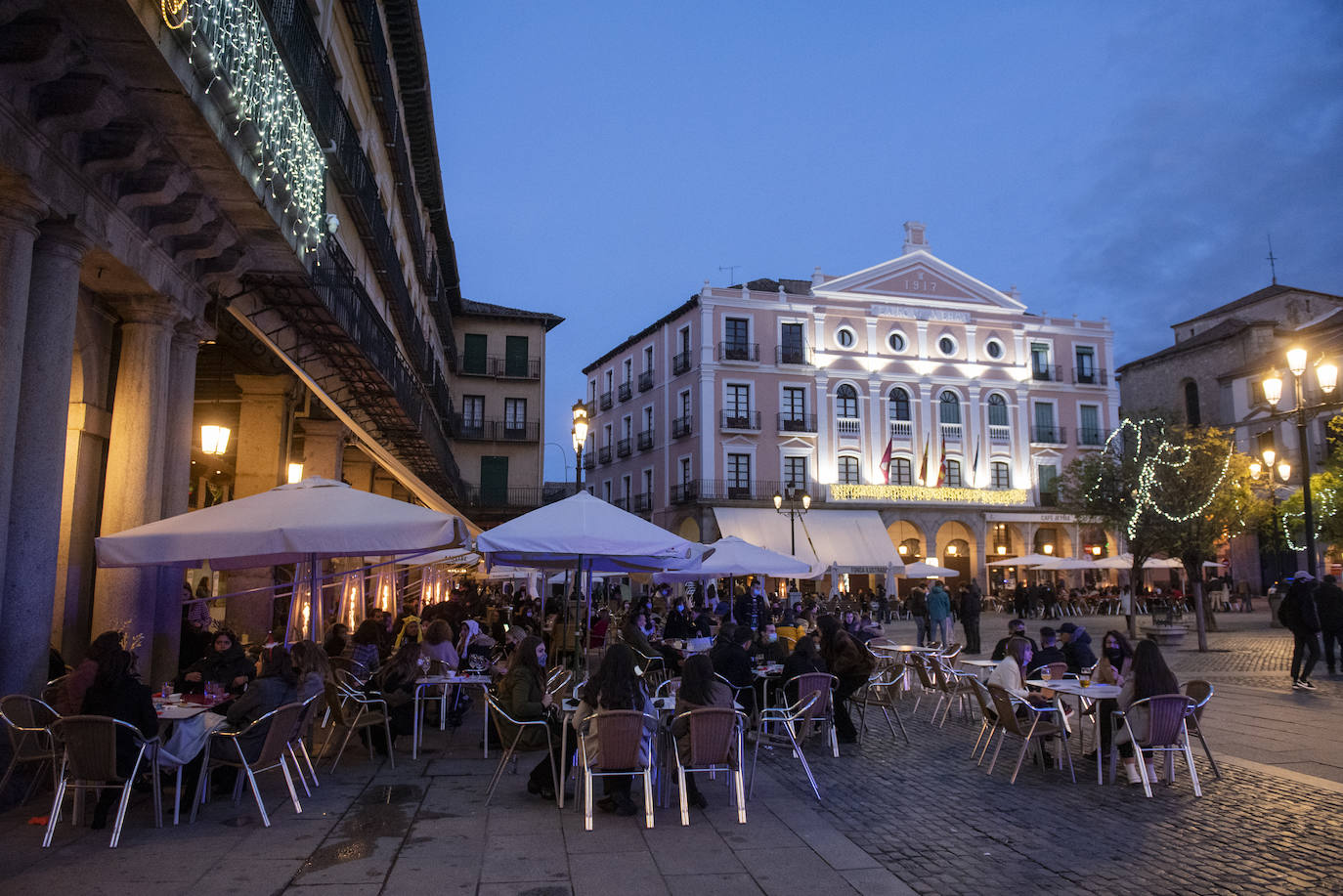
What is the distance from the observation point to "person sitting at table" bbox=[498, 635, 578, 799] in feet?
22.7

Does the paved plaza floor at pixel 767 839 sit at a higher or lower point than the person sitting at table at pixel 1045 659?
lower

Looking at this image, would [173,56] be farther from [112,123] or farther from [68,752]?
[68,752]

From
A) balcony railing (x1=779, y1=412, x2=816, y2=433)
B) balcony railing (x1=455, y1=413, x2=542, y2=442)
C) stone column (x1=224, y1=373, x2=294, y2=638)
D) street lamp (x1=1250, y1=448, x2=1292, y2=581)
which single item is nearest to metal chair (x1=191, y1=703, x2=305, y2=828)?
stone column (x1=224, y1=373, x2=294, y2=638)

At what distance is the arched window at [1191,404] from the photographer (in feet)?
150

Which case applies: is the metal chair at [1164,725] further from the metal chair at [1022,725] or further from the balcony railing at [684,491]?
the balcony railing at [684,491]

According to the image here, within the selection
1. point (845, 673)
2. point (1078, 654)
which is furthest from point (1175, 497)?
point (845, 673)

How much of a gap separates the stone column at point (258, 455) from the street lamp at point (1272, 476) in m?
17.0

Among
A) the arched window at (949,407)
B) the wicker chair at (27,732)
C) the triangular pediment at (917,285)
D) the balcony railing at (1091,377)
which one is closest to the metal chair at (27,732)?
the wicker chair at (27,732)

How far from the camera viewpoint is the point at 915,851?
18.8 feet

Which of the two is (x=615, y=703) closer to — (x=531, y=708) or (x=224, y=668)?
(x=531, y=708)

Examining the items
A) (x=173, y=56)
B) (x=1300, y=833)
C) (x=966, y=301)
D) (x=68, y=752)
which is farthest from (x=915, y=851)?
(x=966, y=301)

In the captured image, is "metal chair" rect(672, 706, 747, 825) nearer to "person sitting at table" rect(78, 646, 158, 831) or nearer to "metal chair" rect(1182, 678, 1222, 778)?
"person sitting at table" rect(78, 646, 158, 831)

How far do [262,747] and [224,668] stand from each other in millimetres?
1782

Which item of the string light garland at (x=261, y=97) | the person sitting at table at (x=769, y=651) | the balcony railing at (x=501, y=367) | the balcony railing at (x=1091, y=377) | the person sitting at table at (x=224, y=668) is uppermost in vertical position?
the balcony railing at (x=1091, y=377)
